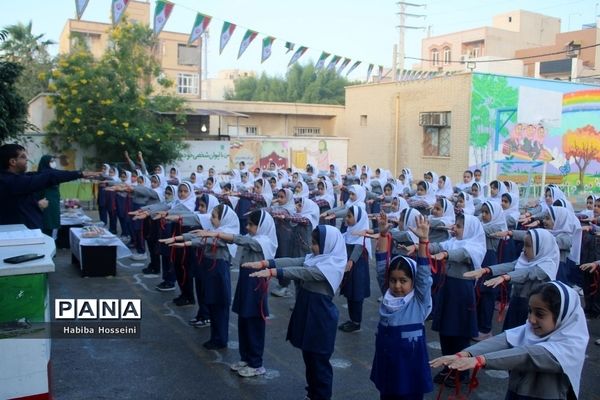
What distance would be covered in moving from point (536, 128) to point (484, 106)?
8.62ft

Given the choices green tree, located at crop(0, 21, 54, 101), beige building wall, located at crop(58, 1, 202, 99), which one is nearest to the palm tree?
green tree, located at crop(0, 21, 54, 101)

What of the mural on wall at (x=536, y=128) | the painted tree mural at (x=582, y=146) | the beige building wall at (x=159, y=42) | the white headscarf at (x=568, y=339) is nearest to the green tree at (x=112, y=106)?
the mural on wall at (x=536, y=128)

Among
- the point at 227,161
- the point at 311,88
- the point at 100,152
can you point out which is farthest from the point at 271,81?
the point at 100,152

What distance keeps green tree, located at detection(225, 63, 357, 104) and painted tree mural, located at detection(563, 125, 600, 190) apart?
78.4 feet

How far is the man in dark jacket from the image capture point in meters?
4.72

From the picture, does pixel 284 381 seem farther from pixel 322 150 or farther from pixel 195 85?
pixel 195 85

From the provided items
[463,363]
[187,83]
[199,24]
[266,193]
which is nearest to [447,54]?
[187,83]

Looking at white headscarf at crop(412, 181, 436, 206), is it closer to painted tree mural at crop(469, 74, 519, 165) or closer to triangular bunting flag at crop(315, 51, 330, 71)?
triangular bunting flag at crop(315, 51, 330, 71)

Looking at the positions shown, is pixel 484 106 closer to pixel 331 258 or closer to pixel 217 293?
pixel 217 293

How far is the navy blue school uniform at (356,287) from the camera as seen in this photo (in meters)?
7.30

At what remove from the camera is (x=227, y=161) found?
2262 centimetres

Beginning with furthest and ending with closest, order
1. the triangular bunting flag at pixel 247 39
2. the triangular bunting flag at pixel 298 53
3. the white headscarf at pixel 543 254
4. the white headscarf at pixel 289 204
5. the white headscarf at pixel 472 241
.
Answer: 1. the triangular bunting flag at pixel 298 53
2. the triangular bunting flag at pixel 247 39
3. the white headscarf at pixel 289 204
4. the white headscarf at pixel 472 241
5. the white headscarf at pixel 543 254

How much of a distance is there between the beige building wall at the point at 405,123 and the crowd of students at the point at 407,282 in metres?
12.0

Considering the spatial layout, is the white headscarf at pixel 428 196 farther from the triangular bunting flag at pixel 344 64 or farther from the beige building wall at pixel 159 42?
the beige building wall at pixel 159 42
